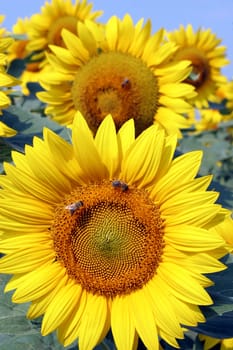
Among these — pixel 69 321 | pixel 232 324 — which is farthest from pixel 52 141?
pixel 232 324

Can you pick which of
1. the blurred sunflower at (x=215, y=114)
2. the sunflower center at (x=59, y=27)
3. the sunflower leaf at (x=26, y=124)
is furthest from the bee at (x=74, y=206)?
the blurred sunflower at (x=215, y=114)

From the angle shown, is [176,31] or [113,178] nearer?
[113,178]

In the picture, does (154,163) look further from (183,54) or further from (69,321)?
(183,54)

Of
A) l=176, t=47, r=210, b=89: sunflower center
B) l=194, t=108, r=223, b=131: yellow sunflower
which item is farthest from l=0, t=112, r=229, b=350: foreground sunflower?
l=194, t=108, r=223, b=131: yellow sunflower

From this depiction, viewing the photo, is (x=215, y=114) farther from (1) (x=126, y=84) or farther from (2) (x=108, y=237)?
(2) (x=108, y=237)

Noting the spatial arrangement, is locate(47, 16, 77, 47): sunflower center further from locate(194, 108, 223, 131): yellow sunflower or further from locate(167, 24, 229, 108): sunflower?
locate(194, 108, 223, 131): yellow sunflower

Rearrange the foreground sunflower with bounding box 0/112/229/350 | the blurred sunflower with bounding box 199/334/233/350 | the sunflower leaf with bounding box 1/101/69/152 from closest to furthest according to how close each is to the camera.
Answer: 1. the foreground sunflower with bounding box 0/112/229/350
2. the blurred sunflower with bounding box 199/334/233/350
3. the sunflower leaf with bounding box 1/101/69/152

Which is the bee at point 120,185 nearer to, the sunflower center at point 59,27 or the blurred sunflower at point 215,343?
the blurred sunflower at point 215,343
